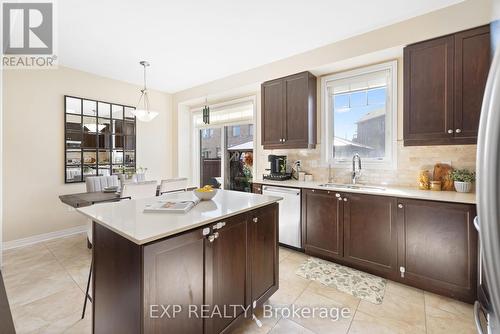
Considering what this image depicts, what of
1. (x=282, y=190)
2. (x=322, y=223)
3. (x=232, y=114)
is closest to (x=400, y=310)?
(x=322, y=223)

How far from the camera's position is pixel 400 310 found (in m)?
1.95

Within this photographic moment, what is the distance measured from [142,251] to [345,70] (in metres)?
3.26

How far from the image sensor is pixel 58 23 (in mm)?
2514

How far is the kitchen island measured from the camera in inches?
45.4

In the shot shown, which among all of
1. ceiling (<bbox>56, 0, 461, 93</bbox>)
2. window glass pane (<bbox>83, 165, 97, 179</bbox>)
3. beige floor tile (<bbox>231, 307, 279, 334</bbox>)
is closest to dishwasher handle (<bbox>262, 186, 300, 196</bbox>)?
beige floor tile (<bbox>231, 307, 279, 334</bbox>)

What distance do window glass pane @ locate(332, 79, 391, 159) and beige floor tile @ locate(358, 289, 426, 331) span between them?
162 cm

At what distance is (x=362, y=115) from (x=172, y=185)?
9.37ft

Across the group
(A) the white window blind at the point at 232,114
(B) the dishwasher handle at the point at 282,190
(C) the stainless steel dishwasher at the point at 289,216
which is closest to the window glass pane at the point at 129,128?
(A) the white window blind at the point at 232,114

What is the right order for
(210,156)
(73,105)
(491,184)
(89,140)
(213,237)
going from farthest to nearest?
(210,156), (89,140), (73,105), (213,237), (491,184)

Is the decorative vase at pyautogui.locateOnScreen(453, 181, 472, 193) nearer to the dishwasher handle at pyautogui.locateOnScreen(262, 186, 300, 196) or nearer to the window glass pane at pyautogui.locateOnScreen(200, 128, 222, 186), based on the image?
the dishwasher handle at pyautogui.locateOnScreen(262, 186, 300, 196)

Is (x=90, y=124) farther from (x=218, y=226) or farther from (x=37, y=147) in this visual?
(x=218, y=226)

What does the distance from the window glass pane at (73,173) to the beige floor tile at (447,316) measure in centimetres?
484

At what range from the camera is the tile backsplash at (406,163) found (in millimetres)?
2414

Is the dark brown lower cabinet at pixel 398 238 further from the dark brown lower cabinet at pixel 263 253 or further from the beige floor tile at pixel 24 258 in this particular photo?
the beige floor tile at pixel 24 258
